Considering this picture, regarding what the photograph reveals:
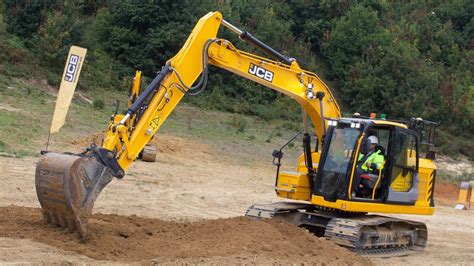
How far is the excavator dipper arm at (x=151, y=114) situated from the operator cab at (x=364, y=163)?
83 cm

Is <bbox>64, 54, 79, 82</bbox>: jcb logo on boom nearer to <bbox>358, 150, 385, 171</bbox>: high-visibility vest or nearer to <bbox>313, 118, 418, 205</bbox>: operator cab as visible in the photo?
<bbox>313, 118, 418, 205</bbox>: operator cab

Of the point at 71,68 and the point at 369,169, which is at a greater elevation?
the point at 71,68

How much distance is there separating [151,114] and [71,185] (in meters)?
1.83

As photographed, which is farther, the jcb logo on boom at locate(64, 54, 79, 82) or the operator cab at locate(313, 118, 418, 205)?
the jcb logo on boom at locate(64, 54, 79, 82)

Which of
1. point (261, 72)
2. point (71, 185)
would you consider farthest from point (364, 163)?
point (71, 185)

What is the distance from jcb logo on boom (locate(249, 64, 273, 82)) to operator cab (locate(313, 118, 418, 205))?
137cm

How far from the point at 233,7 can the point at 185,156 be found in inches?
1097

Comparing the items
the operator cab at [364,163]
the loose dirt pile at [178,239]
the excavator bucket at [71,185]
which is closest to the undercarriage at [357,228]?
the operator cab at [364,163]

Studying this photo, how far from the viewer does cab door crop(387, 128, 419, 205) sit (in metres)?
12.8

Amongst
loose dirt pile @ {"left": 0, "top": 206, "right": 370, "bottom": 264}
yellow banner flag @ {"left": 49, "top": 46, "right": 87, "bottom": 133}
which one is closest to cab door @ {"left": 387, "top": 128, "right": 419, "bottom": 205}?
loose dirt pile @ {"left": 0, "top": 206, "right": 370, "bottom": 264}

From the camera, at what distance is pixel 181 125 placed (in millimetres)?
32719

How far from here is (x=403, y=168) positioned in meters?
13.0

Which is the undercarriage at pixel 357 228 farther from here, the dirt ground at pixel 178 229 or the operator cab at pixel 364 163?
the operator cab at pixel 364 163

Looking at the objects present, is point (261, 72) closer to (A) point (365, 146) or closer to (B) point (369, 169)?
(A) point (365, 146)
